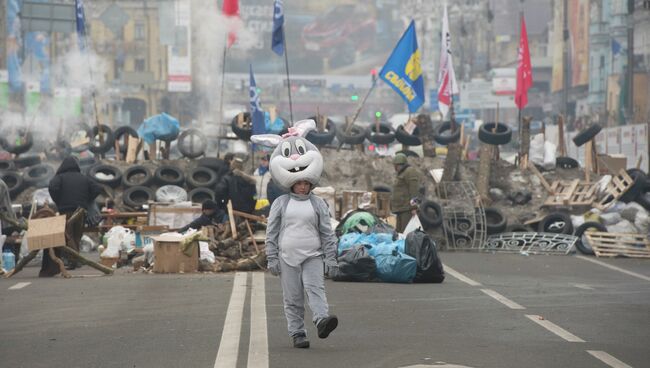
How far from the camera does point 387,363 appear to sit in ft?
29.8

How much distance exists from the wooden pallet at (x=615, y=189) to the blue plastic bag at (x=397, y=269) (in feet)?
34.7

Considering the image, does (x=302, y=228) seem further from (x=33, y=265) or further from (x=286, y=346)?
(x=33, y=265)

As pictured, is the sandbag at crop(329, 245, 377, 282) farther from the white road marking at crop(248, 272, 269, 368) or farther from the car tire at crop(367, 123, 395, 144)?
the car tire at crop(367, 123, 395, 144)

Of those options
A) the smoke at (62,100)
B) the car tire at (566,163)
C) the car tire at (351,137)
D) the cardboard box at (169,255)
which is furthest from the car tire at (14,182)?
the smoke at (62,100)

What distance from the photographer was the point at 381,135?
37.1m

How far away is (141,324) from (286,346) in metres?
1.95

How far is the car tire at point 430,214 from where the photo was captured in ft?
83.0

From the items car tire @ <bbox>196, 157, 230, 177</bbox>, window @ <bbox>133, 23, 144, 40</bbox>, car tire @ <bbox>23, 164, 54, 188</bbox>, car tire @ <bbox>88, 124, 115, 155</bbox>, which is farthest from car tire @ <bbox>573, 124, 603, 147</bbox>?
window @ <bbox>133, 23, 144, 40</bbox>

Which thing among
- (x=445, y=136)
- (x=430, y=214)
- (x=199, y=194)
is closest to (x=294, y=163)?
(x=430, y=214)

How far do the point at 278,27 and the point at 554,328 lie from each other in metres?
19.8

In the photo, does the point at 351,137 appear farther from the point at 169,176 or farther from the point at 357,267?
the point at 357,267

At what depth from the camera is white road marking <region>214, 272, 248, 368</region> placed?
361 inches

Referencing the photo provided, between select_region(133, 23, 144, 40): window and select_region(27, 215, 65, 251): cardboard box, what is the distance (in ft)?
378

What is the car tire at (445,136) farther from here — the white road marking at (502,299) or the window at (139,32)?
the window at (139,32)
